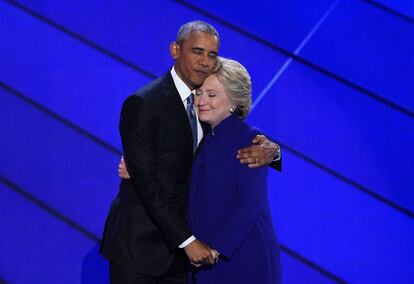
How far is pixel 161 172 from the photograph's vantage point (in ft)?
7.95

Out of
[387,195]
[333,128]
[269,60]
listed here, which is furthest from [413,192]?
[269,60]

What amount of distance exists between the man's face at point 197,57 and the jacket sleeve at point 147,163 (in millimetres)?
191

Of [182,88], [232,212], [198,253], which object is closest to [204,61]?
[182,88]

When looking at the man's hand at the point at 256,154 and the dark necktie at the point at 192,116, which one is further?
the dark necktie at the point at 192,116

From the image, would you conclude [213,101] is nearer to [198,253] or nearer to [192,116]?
[192,116]

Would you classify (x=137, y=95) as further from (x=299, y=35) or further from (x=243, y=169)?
(x=299, y=35)

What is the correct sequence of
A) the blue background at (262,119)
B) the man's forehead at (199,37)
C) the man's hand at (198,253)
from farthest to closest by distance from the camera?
the blue background at (262,119), the man's forehead at (199,37), the man's hand at (198,253)

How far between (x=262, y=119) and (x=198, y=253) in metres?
1.72

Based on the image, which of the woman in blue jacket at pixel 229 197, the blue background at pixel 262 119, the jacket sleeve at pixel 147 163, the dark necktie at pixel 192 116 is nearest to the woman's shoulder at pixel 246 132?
the woman in blue jacket at pixel 229 197

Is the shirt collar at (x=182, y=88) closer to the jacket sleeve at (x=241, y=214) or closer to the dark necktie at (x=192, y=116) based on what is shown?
the dark necktie at (x=192, y=116)

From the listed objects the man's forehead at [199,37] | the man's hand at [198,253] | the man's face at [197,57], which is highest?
the man's forehead at [199,37]

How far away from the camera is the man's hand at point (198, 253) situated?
237 centimetres

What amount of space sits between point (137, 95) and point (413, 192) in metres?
1.94

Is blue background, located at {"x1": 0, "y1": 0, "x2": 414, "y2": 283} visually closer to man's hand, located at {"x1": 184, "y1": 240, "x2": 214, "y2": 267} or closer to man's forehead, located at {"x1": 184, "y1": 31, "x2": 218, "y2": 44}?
man's hand, located at {"x1": 184, "y1": 240, "x2": 214, "y2": 267}
